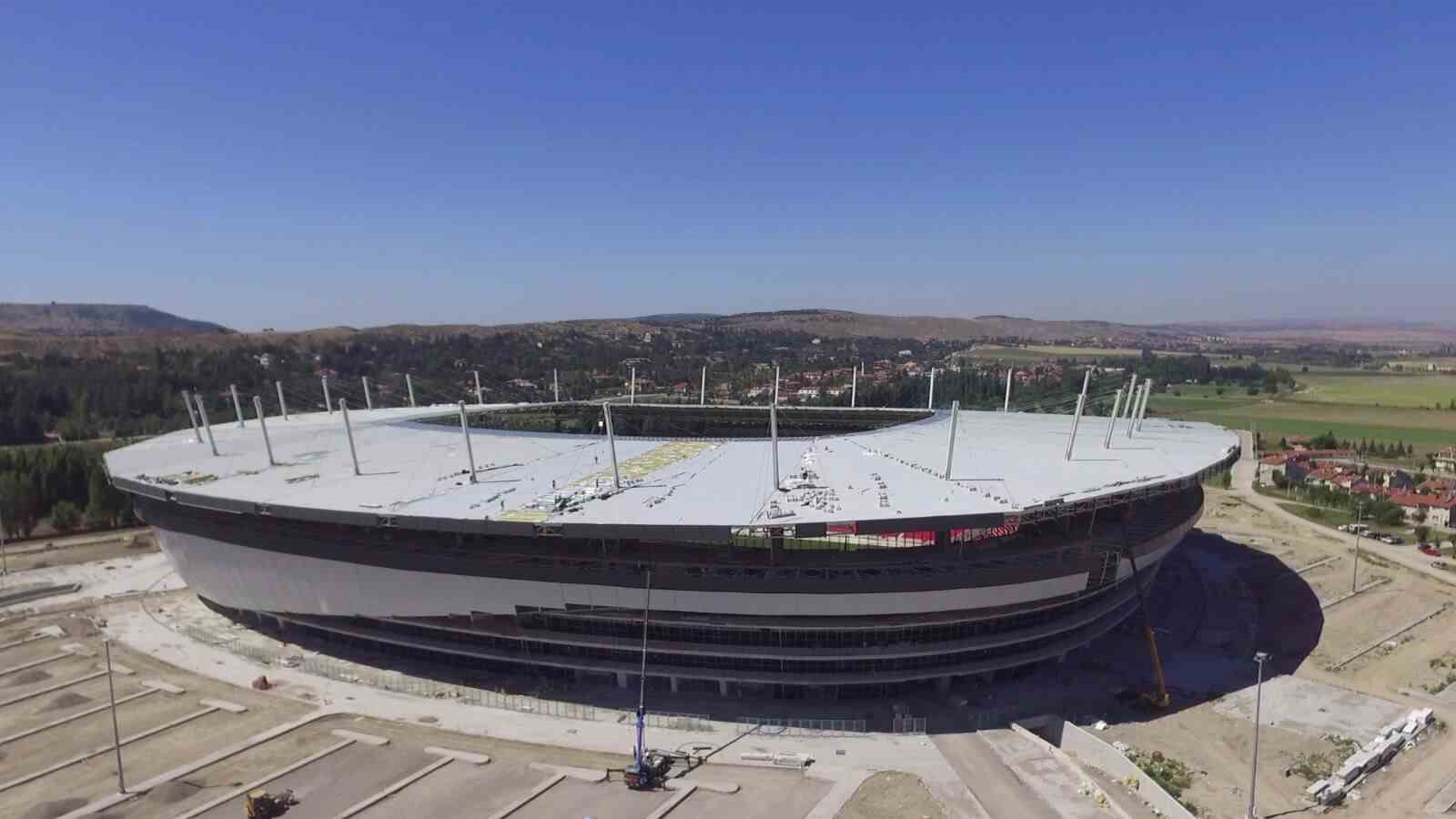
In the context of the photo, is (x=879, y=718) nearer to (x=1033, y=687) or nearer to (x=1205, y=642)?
(x=1033, y=687)

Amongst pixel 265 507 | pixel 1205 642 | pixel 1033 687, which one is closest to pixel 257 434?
pixel 265 507

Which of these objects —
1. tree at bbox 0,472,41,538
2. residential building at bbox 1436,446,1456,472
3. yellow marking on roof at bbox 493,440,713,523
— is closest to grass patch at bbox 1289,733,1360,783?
yellow marking on roof at bbox 493,440,713,523

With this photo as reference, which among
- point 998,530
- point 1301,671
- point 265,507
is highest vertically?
point 265,507

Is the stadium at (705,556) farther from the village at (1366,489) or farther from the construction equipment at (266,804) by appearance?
the village at (1366,489)

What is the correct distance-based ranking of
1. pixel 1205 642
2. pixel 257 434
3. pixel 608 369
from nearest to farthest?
pixel 1205 642, pixel 257 434, pixel 608 369

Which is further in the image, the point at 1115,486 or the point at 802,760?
the point at 1115,486

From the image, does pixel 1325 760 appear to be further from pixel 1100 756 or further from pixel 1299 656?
pixel 1299 656

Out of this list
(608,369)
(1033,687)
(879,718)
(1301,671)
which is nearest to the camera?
(879,718)

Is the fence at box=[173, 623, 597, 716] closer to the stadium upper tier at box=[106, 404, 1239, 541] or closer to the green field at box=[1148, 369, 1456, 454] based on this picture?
the stadium upper tier at box=[106, 404, 1239, 541]
